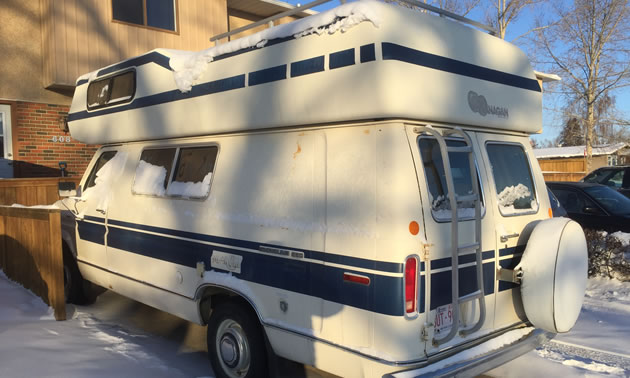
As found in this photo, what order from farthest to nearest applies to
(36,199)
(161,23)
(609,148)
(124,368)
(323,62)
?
(609,148), (161,23), (36,199), (124,368), (323,62)

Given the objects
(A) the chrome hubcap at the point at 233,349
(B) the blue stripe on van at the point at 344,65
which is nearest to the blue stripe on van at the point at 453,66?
(B) the blue stripe on van at the point at 344,65

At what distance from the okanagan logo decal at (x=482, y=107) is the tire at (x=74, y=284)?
16.9 ft

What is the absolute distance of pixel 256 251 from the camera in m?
3.88

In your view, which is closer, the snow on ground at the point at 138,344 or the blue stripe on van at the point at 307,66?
the blue stripe on van at the point at 307,66

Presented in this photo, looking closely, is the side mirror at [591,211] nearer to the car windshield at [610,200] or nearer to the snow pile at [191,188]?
the car windshield at [610,200]

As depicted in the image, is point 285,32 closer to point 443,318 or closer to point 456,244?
point 456,244

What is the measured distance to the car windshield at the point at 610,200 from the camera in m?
8.31

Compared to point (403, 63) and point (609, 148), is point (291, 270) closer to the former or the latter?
point (403, 63)

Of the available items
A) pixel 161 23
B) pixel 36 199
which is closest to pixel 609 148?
pixel 161 23

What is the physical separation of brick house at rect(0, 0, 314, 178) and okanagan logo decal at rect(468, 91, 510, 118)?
9.13m

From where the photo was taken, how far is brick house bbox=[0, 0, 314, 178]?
1031cm

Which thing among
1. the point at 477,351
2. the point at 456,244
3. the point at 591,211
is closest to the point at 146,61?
the point at 456,244

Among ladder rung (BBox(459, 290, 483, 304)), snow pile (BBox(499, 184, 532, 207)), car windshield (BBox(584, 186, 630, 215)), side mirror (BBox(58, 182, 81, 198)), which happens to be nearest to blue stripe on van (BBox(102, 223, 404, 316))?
ladder rung (BBox(459, 290, 483, 304))

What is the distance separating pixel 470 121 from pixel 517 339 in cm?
165
